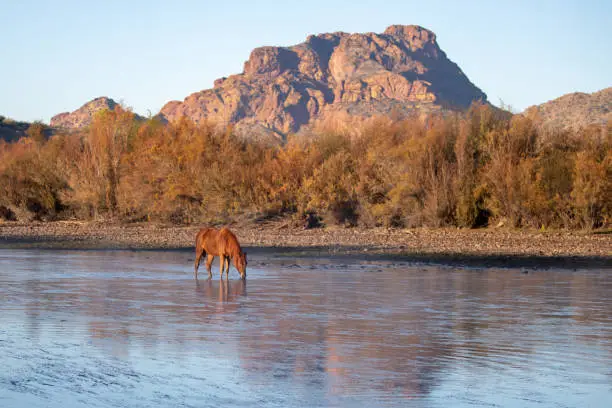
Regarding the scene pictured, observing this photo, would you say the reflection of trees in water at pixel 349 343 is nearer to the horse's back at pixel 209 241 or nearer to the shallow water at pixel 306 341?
the shallow water at pixel 306 341

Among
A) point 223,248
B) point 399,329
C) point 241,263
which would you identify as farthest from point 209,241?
point 399,329

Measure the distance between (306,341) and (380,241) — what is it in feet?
58.1

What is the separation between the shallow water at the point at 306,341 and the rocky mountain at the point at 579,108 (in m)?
51.9

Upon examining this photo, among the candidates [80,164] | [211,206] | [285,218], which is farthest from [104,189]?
[285,218]

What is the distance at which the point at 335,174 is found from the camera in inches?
1351

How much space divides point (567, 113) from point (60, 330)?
215ft

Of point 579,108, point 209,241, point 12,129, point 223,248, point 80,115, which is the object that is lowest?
point 223,248

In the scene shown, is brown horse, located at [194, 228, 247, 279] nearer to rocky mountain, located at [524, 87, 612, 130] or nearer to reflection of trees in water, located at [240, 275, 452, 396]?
reflection of trees in water, located at [240, 275, 452, 396]

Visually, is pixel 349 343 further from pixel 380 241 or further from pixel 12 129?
pixel 12 129

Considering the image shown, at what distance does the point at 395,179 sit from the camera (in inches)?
1287

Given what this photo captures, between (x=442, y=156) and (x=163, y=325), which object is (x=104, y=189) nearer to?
(x=442, y=156)

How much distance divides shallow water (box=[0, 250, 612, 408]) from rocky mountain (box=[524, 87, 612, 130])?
5187 cm

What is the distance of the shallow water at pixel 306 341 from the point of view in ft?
23.1

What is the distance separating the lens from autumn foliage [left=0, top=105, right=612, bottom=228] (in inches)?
1151
